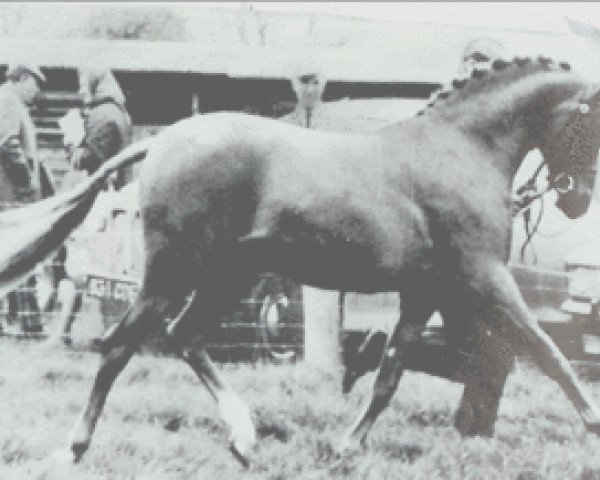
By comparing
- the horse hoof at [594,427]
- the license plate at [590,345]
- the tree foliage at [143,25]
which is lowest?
the horse hoof at [594,427]

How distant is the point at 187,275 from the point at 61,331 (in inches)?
35.3

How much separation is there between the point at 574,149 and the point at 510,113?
0.32 m

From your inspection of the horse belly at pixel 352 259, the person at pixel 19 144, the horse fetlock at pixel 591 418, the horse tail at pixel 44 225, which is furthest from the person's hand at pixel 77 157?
the horse fetlock at pixel 591 418

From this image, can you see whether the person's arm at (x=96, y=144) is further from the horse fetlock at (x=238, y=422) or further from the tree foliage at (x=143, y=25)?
the horse fetlock at (x=238, y=422)

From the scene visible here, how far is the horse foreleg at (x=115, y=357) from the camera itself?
2.76 meters

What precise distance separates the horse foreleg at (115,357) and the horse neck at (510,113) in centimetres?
137

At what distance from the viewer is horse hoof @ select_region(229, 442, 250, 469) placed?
9.14ft

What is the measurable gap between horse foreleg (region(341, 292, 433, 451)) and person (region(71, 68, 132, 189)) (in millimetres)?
1413

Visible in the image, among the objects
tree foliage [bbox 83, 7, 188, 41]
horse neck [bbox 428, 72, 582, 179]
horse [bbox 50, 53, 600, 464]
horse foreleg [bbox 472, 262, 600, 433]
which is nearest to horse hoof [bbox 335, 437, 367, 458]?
horse [bbox 50, 53, 600, 464]

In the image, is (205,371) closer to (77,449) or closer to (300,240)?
(77,449)

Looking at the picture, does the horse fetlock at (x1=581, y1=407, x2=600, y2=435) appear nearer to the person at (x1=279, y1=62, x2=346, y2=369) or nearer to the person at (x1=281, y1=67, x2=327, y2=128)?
the person at (x1=279, y1=62, x2=346, y2=369)

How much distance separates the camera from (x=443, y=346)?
10.4 ft

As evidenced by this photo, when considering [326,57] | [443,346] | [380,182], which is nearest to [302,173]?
[380,182]

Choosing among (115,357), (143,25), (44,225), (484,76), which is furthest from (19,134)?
(484,76)
